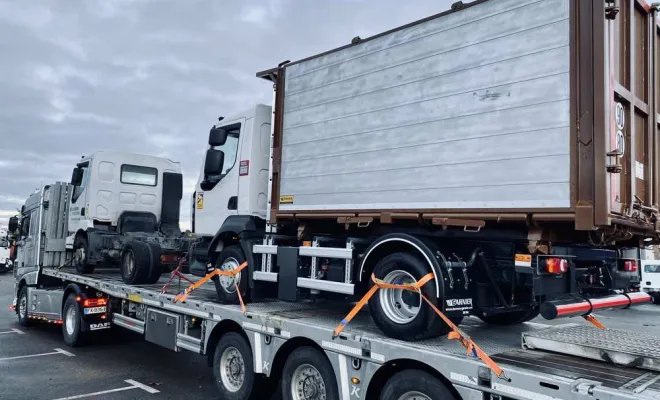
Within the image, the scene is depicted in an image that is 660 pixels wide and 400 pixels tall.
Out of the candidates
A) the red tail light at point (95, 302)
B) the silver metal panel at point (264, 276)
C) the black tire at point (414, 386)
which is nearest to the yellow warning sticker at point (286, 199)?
the silver metal panel at point (264, 276)

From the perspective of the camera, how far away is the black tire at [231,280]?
6.88m

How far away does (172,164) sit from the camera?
41.5ft

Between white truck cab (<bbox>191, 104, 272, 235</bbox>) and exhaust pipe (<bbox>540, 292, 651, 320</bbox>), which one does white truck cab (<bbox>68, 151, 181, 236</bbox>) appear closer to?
white truck cab (<bbox>191, 104, 272, 235</bbox>)

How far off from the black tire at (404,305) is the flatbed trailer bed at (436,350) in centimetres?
12

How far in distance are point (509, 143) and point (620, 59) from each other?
1199 millimetres

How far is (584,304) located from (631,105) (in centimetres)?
170

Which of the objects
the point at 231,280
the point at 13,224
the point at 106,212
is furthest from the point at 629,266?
the point at 13,224

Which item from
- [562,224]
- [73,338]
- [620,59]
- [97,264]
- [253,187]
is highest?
[620,59]

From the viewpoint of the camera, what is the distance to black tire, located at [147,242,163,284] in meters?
9.23

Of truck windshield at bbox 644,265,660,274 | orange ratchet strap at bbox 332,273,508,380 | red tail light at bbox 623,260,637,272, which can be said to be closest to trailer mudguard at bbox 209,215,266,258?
orange ratchet strap at bbox 332,273,508,380

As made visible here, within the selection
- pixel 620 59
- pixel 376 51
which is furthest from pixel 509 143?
pixel 376 51

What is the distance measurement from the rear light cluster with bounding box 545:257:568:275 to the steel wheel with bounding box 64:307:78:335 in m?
8.43

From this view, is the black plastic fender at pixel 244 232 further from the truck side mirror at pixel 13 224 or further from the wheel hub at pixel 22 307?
the truck side mirror at pixel 13 224

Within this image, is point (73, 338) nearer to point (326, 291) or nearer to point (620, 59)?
point (326, 291)
